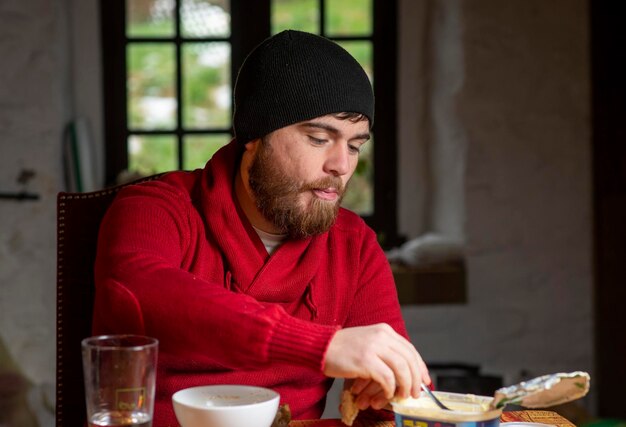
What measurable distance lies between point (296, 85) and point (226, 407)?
722mm

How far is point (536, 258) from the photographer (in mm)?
3521

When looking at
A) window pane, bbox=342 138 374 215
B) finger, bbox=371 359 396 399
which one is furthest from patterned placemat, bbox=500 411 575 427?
window pane, bbox=342 138 374 215

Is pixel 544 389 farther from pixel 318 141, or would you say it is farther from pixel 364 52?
pixel 364 52

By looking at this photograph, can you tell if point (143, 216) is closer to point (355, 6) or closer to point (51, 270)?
point (51, 270)

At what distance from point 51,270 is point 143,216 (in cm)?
186

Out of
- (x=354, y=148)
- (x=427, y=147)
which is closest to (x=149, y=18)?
(x=427, y=147)

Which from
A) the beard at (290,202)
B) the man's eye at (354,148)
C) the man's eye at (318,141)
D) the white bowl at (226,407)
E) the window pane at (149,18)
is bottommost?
the white bowl at (226,407)

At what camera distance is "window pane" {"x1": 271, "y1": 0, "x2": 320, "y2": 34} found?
3.74 metres

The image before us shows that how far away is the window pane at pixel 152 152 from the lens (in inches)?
147

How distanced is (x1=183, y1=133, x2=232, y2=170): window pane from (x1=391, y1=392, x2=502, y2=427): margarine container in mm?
2489

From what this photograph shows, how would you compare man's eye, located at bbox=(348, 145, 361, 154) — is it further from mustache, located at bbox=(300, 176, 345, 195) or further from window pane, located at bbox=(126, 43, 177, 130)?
window pane, located at bbox=(126, 43, 177, 130)

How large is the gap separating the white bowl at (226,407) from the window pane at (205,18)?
101 inches

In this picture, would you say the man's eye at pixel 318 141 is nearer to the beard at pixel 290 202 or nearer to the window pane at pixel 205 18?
the beard at pixel 290 202

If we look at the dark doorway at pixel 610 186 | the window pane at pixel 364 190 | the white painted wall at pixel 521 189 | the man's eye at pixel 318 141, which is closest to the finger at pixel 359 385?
the man's eye at pixel 318 141
